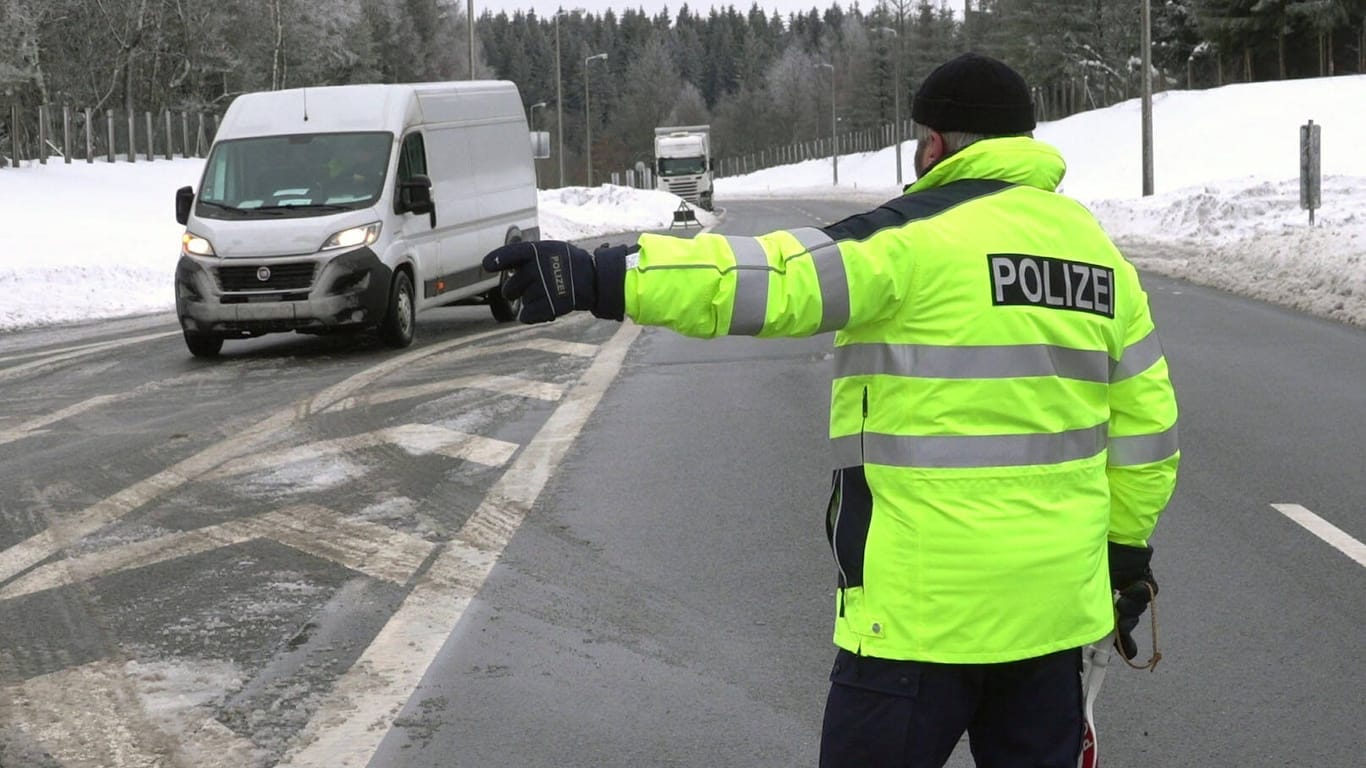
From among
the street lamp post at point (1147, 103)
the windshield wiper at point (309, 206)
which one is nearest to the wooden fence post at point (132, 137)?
the street lamp post at point (1147, 103)

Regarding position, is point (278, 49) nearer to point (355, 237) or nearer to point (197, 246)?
point (197, 246)

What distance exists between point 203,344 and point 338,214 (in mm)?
1596

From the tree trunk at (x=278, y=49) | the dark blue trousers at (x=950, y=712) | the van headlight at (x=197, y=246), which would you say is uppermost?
the tree trunk at (x=278, y=49)

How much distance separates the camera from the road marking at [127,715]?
15.6 feet

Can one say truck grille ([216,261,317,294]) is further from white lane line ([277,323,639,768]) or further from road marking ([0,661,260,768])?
road marking ([0,661,260,768])

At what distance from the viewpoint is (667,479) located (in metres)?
9.09

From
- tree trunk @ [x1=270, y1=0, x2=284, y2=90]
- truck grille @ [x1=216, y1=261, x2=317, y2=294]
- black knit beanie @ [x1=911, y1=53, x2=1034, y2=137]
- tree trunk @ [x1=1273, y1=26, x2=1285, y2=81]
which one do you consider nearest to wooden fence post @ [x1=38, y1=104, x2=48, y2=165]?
tree trunk @ [x1=270, y1=0, x2=284, y2=90]

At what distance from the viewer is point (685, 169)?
6931 centimetres

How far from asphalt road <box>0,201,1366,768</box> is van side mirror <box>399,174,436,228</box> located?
10.1 feet

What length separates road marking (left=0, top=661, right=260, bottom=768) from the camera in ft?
15.6

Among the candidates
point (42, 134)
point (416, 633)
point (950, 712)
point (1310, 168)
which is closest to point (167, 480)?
point (416, 633)

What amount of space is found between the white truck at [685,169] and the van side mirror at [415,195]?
172ft

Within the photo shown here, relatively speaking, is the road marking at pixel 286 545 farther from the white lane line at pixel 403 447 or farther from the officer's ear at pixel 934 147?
the officer's ear at pixel 934 147

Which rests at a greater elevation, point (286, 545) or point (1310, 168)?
point (1310, 168)
